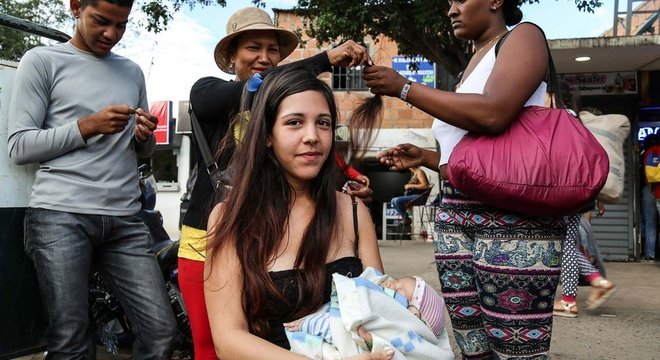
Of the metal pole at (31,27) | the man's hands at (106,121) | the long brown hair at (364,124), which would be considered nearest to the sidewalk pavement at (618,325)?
the long brown hair at (364,124)

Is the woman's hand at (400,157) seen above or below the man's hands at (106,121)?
below

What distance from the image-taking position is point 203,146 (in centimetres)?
222

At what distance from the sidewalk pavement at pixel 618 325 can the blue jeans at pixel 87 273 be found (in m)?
2.44

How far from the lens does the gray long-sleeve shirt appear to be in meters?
2.41

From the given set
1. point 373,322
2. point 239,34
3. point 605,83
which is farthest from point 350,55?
point 605,83

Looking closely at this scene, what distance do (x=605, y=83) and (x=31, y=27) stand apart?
8.82m

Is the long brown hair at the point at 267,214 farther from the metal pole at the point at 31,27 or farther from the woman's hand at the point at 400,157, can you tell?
the metal pole at the point at 31,27

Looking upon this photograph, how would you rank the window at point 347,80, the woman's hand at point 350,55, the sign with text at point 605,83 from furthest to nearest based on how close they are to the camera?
the window at point 347,80 → the sign with text at point 605,83 → the woman's hand at point 350,55

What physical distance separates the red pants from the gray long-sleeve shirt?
0.65m

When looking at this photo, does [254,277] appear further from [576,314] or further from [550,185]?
[576,314]

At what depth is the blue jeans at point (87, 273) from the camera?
2369mm

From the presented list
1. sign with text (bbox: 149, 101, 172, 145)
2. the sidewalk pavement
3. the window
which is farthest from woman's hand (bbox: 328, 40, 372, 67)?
sign with text (bbox: 149, 101, 172, 145)

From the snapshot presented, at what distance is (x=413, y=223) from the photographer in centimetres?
1538

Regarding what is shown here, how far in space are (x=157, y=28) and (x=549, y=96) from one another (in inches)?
349
